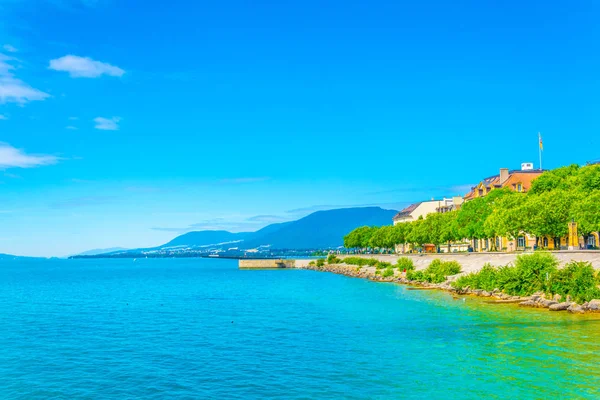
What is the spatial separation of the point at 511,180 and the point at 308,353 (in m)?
92.6

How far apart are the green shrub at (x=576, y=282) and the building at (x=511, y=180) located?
59.6 metres

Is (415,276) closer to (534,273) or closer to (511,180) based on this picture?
(534,273)

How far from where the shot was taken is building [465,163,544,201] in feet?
362

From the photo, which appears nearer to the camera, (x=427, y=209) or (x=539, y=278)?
(x=539, y=278)

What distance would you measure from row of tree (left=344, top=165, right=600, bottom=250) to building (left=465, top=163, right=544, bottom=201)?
10.9 m

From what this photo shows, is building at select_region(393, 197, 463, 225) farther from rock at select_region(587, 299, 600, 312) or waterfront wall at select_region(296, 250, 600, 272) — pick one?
rock at select_region(587, 299, 600, 312)

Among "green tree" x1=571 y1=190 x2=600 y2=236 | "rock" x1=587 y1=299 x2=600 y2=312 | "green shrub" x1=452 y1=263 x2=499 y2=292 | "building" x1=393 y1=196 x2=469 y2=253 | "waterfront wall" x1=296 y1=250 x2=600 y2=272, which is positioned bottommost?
"rock" x1=587 y1=299 x2=600 y2=312

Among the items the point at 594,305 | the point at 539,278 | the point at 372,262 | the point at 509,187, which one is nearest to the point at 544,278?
the point at 539,278

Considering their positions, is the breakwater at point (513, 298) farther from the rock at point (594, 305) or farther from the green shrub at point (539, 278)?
the green shrub at point (539, 278)

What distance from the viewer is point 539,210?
7688cm

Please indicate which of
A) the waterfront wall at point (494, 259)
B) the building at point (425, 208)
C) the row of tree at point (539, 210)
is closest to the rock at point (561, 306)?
the waterfront wall at point (494, 259)

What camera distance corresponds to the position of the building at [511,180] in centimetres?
11044

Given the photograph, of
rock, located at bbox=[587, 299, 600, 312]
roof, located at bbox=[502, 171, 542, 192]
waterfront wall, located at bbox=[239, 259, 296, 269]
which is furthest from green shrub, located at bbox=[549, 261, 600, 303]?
waterfront wall, located at bbox=[239, 259, 296, 269]

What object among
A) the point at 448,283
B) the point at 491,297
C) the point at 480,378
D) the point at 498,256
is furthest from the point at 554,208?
the point at 480,378
